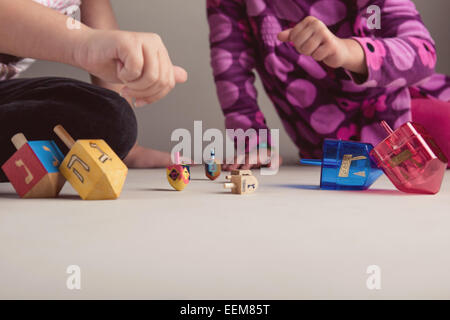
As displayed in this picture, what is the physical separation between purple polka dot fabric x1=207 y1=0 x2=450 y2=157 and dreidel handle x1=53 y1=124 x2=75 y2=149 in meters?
0.52

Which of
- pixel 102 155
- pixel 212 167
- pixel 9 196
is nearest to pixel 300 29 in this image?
pixel 212 167

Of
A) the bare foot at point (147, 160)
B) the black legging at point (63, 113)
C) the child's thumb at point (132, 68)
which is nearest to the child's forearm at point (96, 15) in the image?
the bare foot at point (147, 160)

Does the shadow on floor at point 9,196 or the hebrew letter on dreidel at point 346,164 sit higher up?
the hebrew letter on dreidel at point 346,164

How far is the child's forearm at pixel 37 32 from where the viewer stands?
56 centimetres

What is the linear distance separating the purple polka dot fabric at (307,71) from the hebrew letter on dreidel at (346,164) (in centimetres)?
34

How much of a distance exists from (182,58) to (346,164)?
43.2 inches

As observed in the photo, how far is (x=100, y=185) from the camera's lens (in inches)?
25.6

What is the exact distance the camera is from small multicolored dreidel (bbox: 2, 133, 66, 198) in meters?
0.67

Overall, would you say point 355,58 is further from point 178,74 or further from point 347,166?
point 178,74

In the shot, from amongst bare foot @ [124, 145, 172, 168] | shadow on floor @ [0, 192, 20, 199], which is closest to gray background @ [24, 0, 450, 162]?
bare foot @ [124, 145, 172, 168]

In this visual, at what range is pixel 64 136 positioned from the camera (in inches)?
27.7

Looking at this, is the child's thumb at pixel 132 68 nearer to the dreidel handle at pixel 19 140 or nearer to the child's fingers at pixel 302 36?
the dreidel handle at pixel 19 140

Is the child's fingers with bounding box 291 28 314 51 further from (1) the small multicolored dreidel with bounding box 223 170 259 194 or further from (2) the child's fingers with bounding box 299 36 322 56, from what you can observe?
(1) the small multicolored dreidel with bounding box 223 170 259 194
